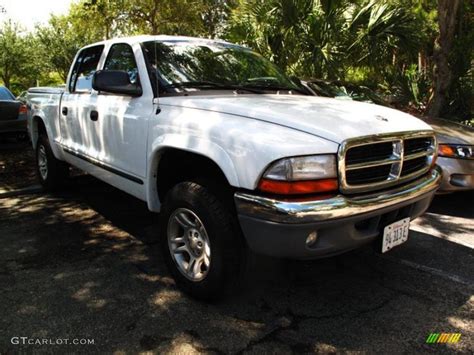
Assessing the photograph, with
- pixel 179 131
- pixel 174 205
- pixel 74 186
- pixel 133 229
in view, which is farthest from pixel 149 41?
pixel 74 186

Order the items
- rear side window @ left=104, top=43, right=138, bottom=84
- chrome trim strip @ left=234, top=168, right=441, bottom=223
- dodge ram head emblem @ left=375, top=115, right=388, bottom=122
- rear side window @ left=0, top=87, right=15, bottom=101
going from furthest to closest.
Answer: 1. rear side window @ left=0, top=87, right=15, bottom=101
2. rear side window @ left=104, top=43, right=138, bottom=84
3. dodge ram head emblem @ left=375, top=115, right=388, bottom=122
4. chrome trim strip @ left=234, top=168, right=441, bottom=223

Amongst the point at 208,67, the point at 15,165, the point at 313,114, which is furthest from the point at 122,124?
the point at 15,165

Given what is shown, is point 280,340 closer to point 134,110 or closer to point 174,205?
point 174,205

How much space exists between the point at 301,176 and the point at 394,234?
0.87 m

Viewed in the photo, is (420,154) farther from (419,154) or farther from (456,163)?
(456,163)

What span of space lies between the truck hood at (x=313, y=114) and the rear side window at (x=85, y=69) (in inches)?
65.1

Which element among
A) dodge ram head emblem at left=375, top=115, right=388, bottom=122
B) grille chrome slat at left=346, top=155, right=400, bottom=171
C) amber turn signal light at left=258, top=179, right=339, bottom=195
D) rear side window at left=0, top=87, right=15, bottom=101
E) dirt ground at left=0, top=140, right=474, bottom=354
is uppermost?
dodge ram head emblem at left=375, top=115, right=388, bottom=122

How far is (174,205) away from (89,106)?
1717 mm

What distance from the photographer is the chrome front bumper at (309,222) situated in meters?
2.36

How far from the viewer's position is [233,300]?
9.94 ft

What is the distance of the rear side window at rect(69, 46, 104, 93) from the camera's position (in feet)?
14.7

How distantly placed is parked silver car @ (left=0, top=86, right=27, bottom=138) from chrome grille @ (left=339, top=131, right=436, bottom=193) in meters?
8.31

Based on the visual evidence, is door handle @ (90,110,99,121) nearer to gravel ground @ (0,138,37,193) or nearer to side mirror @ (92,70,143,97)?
side mirror @ (92,70,143,97)

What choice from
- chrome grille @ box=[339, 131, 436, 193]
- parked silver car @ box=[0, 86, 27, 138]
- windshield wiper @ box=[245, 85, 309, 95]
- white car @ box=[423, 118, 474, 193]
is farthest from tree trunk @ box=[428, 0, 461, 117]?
parked silver car @ box=[0, 86, 27, 138]
